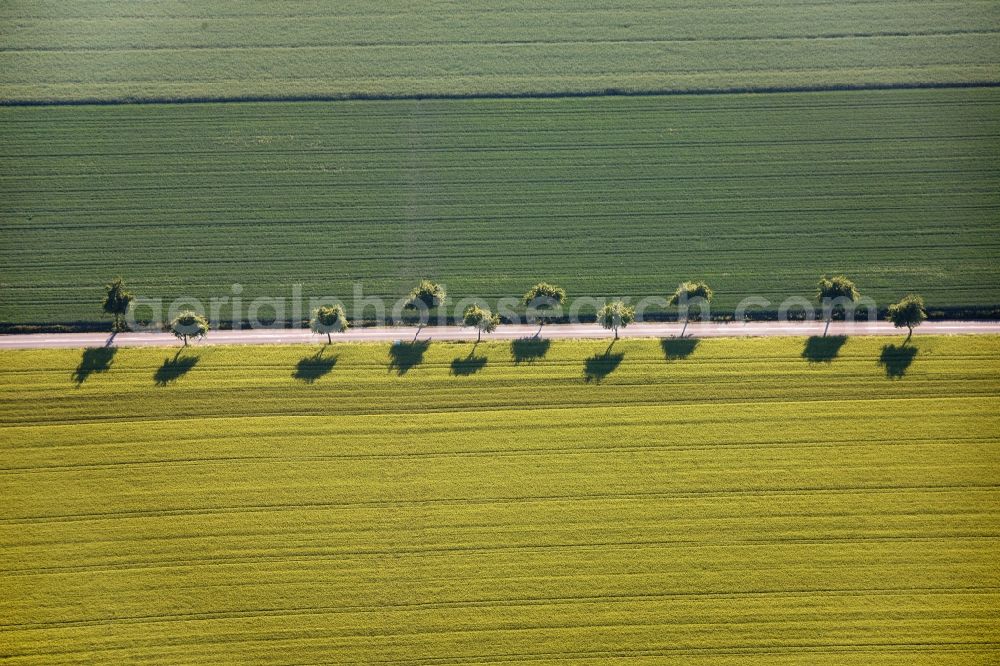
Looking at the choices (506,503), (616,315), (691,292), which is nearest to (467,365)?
(506,503)

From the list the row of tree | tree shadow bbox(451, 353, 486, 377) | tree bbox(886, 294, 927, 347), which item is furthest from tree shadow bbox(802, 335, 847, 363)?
tree shadow bbox(451, 353, 486, 377)

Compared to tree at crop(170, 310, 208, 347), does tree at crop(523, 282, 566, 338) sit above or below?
above

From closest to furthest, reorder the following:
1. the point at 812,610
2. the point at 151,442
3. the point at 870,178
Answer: the point at 812,610 → the point at 151,442 → the point at 870,178

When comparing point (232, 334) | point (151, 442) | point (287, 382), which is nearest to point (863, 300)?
point (287, 382)

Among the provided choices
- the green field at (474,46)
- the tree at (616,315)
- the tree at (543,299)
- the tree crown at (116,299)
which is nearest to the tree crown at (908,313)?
the tree at (616,315)

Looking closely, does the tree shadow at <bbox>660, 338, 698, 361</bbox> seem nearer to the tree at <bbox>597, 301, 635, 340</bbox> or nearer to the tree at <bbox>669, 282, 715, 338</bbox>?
the tree at <bbox>669, 282, 715, 338</bbox>

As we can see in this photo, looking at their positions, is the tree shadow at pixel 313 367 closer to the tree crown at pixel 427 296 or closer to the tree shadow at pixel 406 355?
the tree shadow at pixel 406 355

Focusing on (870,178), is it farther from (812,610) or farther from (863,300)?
(812,610)
